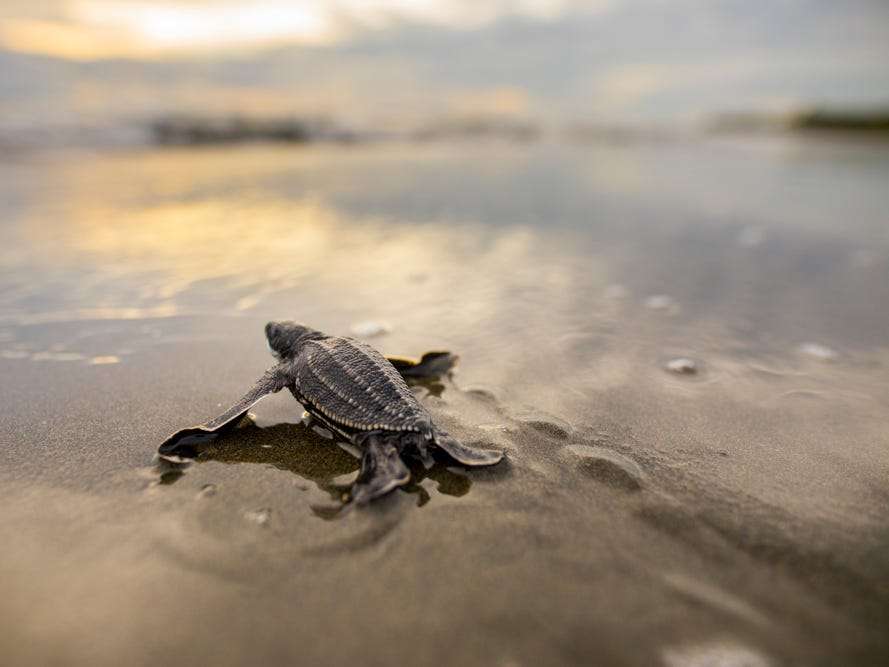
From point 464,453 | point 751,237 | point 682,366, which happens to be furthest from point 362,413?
point 751,237

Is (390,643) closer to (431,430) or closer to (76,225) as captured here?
(431,430)

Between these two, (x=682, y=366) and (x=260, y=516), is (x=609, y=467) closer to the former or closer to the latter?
(x=682, y=366)

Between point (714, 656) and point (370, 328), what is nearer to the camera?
point (714, 656)

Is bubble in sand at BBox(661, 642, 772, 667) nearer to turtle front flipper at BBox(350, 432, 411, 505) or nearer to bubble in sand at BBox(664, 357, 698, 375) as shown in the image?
turtle front flipper at BBox(350, 432, 411, 505)

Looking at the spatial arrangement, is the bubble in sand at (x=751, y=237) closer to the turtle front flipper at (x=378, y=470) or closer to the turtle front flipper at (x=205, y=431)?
the turtle front flipper at (x=378, y=470)

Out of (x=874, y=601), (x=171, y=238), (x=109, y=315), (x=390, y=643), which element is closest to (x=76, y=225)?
(x=171, y=238)

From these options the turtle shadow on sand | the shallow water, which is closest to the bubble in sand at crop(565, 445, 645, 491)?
the shallow water

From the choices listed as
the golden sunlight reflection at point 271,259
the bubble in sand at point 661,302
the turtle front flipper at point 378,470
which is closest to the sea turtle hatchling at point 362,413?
the turtle front flipper at point 378,470
